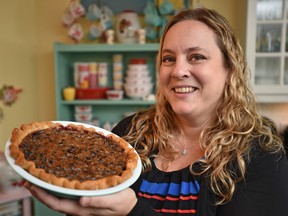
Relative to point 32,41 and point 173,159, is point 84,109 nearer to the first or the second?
point 32,41

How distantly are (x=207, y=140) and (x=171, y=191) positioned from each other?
0.79 feet

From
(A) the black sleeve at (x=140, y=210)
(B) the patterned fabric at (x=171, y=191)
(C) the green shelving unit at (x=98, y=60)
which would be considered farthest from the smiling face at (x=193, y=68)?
(C) the green shelving unit at (x=98, y=60)

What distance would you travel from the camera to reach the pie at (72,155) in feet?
2.61

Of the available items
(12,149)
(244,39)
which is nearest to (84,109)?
(244,39)

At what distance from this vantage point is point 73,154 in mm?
897

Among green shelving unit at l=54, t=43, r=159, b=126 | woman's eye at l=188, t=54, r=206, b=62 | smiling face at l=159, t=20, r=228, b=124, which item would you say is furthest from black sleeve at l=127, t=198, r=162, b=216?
green shelving unit at l=54, t=43, r=159, b=126

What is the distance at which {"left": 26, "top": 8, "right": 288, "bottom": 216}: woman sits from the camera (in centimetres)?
100

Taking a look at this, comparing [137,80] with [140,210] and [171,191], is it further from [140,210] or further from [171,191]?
[140,210]

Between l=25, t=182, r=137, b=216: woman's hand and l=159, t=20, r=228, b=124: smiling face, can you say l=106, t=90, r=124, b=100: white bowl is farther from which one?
l=25, t=182, r=137, b=216: woman's hand

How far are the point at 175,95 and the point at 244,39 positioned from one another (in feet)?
4.46

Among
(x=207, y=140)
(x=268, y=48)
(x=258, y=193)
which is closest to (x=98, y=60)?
(x=268, y=48)

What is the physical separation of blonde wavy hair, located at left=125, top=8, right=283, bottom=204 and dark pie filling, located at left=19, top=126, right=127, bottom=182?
245mm

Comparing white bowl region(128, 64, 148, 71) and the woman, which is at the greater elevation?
white bowl region(128, 64, 148, 71)

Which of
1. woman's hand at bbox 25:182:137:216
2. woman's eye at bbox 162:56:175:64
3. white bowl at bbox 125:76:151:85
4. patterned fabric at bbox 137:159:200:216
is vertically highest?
woman's eye at bbox 162:56:175:64
